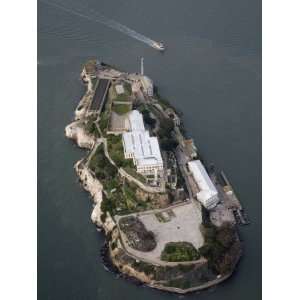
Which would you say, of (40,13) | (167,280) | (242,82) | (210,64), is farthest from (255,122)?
(40,13)

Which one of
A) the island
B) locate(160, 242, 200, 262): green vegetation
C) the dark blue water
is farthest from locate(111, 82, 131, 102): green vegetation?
locate(160, 242, 200, 262): green vegetation

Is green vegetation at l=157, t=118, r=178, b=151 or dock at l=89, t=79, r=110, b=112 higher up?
dock at l=89, t=79, r=110, b=112

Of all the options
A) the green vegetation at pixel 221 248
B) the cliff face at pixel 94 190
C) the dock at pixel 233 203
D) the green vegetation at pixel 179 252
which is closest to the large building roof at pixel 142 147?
the cliff face at pixel 94 190

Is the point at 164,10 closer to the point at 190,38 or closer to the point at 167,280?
the point at 190,38

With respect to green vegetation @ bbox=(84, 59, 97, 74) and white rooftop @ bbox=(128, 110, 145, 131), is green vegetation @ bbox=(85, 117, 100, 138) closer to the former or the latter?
white rooftop @ bbox=(128, 110, 145, 131)

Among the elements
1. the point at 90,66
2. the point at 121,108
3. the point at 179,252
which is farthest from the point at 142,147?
the point at 90,66

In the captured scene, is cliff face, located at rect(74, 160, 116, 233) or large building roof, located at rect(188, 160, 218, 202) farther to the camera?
large building roof, located at rect(188, 160, 218, 202)
